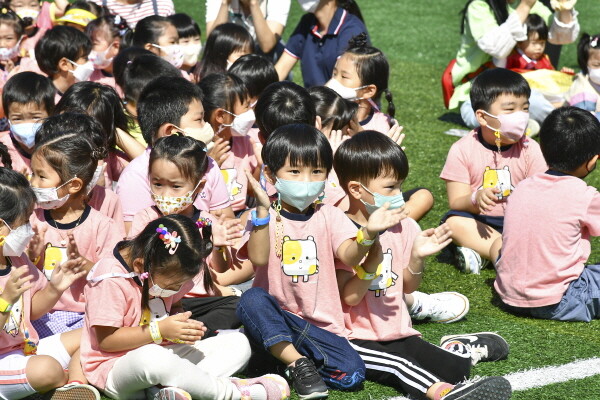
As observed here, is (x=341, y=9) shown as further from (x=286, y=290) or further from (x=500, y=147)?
(x=286, y=290)

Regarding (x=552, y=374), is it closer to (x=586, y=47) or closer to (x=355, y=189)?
(x=355, y=189)

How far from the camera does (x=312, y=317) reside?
4.16 metres

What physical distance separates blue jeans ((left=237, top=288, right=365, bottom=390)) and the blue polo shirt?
3892 millimetres

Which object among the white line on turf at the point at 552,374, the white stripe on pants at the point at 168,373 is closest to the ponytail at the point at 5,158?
the white stripe on pants at the point at 168,373

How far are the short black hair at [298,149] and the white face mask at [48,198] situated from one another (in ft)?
3.23

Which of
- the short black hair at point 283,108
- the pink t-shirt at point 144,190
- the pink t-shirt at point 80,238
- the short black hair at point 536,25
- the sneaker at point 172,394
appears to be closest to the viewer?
the sneaker at point 172,394

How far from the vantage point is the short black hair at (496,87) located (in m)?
5.79

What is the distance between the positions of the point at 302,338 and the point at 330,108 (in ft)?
6.30

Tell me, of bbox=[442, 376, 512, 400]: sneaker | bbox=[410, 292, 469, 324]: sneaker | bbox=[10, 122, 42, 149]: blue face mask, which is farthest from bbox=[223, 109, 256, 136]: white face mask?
bbox=[442, 376, 512, 400]: sneaker

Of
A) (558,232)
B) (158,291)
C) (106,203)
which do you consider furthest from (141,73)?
(558,232)

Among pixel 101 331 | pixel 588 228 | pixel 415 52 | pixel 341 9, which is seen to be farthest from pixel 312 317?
pixel 415 52

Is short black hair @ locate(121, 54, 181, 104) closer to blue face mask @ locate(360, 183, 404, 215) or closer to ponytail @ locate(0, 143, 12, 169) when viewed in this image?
ponytail @ locate(0, 143, 12, 169)

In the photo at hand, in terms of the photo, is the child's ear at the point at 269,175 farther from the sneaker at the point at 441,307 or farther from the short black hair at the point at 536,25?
the short black hair at the point at 536,25

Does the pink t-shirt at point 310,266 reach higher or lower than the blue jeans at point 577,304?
higher
